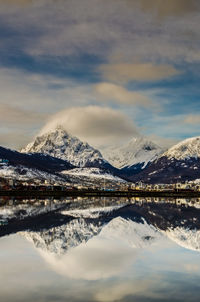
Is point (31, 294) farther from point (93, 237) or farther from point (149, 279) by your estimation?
point (93, 237)

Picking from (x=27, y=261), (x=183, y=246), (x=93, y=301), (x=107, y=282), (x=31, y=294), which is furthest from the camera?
(x=183, y=246)

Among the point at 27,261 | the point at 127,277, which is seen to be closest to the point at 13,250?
the point at 27,261

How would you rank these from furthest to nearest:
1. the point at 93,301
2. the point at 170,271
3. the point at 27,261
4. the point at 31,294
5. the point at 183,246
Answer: the point at 183,246 → the point at 27,261 → the point at 170,271 → the point at 31,294 → the point at 93,301

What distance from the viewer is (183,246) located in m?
40.4

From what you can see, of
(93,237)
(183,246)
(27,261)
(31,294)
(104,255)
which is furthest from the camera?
(93,237)

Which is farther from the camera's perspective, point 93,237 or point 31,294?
point 93,237

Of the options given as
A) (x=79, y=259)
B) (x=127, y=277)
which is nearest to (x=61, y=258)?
(x=79, y=259)

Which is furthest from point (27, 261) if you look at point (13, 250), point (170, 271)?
point (170, 271)

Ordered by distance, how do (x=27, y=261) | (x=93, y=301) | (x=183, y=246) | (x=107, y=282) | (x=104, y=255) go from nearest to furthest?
(x=93, y=301) < (x=107, y=282) < (x=27, y=261) < (x=104, y=255) < (x=183, y=246)

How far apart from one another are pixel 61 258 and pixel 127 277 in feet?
26.0

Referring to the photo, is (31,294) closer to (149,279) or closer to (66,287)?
(66,287)

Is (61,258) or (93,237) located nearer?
(61,258)

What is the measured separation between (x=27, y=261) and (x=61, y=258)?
2689 millimetres

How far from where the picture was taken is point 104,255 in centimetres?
3438
